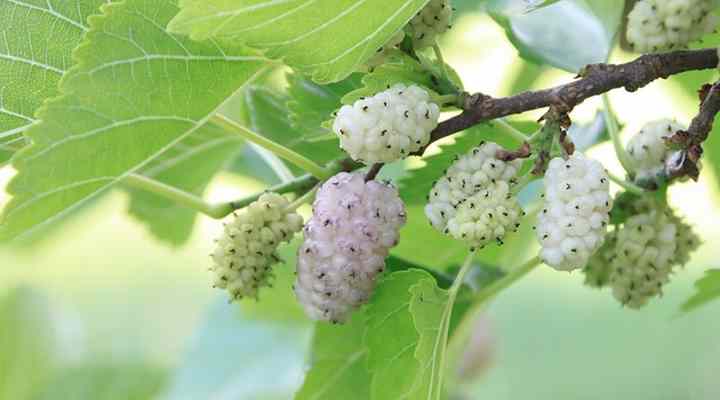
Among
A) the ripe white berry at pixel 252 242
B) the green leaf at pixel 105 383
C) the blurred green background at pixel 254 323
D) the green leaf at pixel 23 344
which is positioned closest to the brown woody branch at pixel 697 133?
the blurred green background at pixel 254 323

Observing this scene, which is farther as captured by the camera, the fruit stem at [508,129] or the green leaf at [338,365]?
the green leaf at [338,365]

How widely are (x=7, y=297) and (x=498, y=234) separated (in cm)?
142

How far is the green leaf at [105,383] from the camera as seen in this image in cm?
203

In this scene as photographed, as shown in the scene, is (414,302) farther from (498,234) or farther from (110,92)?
(110,92)

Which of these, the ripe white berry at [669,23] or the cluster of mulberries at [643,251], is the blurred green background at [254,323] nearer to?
the cluster of mulberries at [643,251]

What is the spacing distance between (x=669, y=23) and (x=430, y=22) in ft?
0.68

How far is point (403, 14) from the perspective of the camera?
844 millimetres

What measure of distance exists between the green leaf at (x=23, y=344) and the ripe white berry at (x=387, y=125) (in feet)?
4.40

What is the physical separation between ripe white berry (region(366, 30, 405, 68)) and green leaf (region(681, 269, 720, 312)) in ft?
1.43

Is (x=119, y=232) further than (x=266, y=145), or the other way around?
(x=119, y=232)

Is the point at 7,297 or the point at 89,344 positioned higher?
the point at 7,297

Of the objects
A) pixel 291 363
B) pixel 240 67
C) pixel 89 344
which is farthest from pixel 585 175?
pixel 89 344

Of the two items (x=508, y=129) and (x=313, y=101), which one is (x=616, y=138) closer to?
(x=508, y=129)

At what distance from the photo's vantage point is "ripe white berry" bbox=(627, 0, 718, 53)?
917 mm
